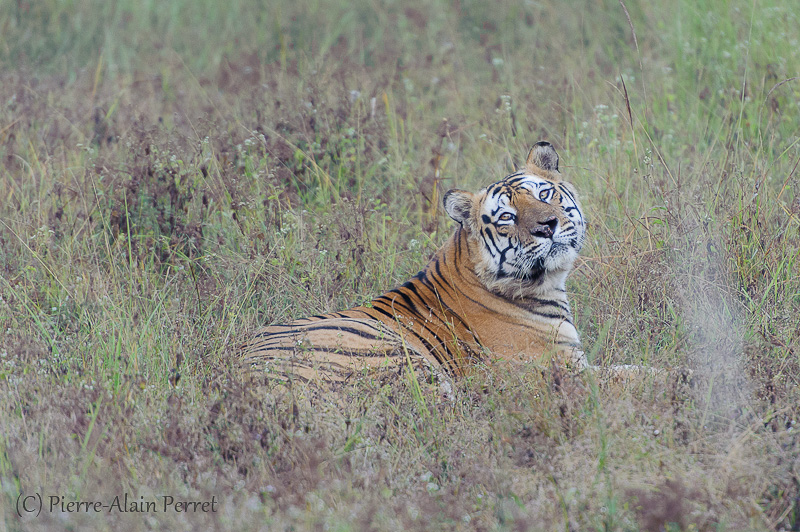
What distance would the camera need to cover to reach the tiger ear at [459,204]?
425 cm

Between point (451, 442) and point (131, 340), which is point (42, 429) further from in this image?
point (451, 442)

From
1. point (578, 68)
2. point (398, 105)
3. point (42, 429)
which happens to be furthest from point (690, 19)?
point (42, 429)

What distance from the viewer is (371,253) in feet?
15.9

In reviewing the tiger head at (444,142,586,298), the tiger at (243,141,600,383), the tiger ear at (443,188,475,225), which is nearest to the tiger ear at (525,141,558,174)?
the tiger at (243,141,600,383)

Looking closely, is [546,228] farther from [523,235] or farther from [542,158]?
[542,158]

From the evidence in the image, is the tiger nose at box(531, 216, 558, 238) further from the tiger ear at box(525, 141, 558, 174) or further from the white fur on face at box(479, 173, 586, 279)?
the tiger ear at box(525, 141, 558, 174)

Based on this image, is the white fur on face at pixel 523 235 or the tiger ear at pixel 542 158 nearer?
the white fur on face at pixel 523 235

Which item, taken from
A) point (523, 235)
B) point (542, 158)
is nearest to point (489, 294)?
point (523, 235)

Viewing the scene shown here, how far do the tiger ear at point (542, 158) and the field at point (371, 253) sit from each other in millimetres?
536

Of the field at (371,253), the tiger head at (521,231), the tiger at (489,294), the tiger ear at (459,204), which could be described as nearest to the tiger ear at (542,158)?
the tiger at (489,294)

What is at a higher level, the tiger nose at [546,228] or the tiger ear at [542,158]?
the tiger ear at [542,158]

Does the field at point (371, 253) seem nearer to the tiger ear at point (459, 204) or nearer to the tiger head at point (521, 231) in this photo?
the tiger head at point (521, 231)

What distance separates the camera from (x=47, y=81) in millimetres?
7328

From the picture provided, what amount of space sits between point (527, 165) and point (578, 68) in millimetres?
3077
